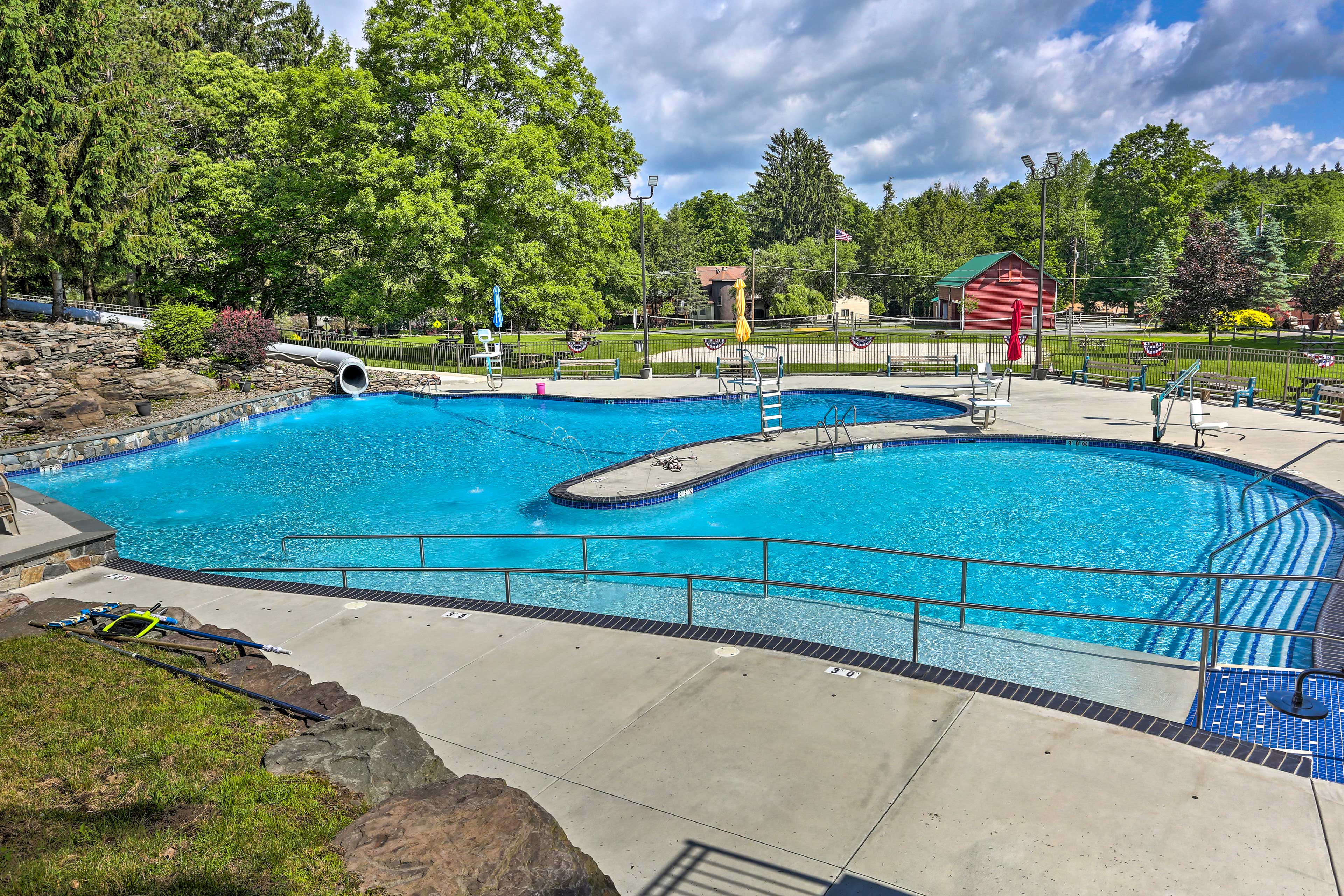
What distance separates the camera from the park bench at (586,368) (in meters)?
33.2

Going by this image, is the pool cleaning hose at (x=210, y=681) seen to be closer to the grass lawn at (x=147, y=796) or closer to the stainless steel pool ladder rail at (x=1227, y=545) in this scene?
the grass lawn at (x=147, y=796)

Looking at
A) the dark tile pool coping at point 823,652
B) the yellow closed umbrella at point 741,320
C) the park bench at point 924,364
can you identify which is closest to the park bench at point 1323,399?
the park bench at point 924,364

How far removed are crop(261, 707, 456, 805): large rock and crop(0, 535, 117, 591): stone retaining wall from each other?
7.30 m

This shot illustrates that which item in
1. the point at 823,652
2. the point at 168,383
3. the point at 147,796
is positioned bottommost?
the point at 823,652

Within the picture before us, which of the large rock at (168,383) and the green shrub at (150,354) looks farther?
the green shrub at (150,354)

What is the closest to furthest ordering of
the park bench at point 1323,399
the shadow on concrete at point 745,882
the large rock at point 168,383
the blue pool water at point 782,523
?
the shadow on concrete at point 745,882 < the blue pool water at point 782,523 < the park bench at point 1323,399 < the large rock at point 168,383

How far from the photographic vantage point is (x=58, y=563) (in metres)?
10.3

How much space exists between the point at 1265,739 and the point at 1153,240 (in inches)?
3054

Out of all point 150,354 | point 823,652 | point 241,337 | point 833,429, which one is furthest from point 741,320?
point 823,652

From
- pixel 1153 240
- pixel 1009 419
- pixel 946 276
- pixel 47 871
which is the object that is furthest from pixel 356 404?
pixel 1153 240

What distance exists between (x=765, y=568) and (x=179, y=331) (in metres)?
27.0

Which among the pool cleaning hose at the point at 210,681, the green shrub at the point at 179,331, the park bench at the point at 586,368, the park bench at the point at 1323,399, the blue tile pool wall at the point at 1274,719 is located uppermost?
the green shrub at the point at 179,331

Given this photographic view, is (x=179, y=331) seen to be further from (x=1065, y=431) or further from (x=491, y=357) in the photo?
(x=1065, y=431)

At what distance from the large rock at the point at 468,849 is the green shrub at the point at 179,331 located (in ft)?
93.6
